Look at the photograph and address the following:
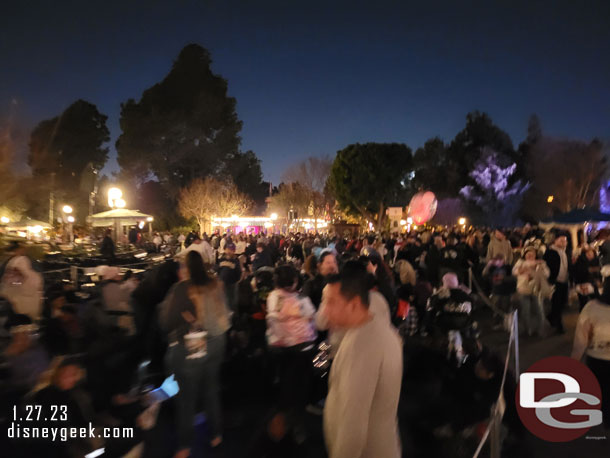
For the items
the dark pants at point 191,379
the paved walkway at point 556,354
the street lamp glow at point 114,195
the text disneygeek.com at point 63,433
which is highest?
the street lamp glow at point 114,195

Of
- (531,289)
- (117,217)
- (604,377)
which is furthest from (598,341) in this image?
(117,217)

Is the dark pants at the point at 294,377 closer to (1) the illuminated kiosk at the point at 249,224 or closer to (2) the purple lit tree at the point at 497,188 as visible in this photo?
(1) the illuminated kiosk at the point at 249,224

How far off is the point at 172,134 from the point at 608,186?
34.8 meters

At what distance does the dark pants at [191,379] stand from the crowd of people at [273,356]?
0.04 ft

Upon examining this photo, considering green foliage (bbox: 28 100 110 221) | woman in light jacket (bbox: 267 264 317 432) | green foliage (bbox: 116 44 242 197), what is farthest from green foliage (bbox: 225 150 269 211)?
woman in light jacket (bbox: 267 264 317 432)

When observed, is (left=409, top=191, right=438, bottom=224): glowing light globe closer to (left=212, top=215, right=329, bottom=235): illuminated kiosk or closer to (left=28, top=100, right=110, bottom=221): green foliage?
(left=212, top=215, right=329, bottom=235): illuminated kiosk

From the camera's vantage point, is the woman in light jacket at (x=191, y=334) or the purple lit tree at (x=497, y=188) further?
the purple lit tree at (x=497, y=188)

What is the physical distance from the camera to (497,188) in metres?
38.2

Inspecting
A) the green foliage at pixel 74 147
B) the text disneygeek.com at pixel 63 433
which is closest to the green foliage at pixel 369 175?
the green foliage at pixel 74 147

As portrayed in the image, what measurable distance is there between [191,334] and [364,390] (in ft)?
7.25

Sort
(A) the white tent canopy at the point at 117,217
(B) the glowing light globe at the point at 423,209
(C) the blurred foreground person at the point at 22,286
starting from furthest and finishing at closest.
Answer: (B) the glowing light globe at the point at 423,209 → (A) the white tent canopy at the point at 117,217 → (C) the blurred foreground person at the point at 22,286

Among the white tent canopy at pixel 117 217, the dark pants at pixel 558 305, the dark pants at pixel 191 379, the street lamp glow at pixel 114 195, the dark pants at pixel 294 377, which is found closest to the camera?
the dark pants at pixel 191 379

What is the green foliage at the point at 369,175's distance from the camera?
43.2m

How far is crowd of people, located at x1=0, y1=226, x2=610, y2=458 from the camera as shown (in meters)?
2.24
